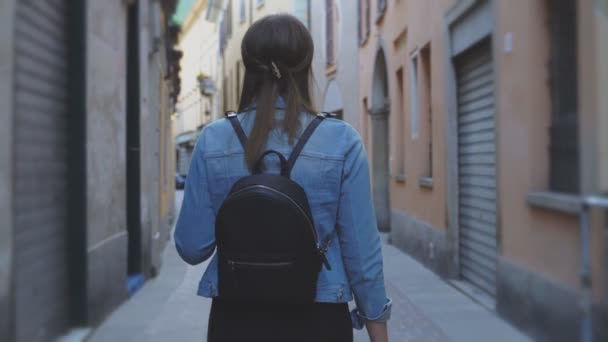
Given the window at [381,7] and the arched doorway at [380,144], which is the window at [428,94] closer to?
the window at [381,7]

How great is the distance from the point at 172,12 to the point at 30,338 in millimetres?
11382

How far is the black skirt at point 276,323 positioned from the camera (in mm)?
2061

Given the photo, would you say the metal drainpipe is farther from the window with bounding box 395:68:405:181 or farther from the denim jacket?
the window with bounding box 395:68:405:181

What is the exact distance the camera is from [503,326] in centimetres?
682

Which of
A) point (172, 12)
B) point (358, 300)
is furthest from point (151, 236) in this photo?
point (358, 300)

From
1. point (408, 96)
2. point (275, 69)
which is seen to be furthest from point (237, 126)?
point (408, 96)

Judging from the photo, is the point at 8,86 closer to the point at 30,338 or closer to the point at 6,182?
the point at 6,182

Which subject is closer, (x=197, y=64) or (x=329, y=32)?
(x=329, y=32)

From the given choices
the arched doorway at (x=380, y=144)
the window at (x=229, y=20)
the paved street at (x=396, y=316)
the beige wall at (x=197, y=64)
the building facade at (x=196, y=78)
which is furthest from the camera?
the beige wall at (x=197, y=64)

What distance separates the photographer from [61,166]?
6.15 metres

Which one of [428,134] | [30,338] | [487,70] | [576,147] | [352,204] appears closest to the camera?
[352,204]

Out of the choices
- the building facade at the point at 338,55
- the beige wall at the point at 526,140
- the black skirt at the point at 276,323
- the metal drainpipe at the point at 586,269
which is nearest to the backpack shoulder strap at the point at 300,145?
the black skirt at the point at 276,323

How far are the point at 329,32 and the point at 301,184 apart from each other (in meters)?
20.7

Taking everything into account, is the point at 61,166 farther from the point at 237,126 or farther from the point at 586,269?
the point at 586,269
